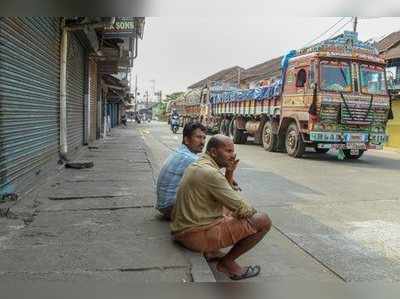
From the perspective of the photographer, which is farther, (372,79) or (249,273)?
(372,79)

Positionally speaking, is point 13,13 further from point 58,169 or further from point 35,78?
point 58,169

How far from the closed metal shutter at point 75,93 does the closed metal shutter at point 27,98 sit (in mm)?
1886

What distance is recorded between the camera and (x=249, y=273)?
13.9 feet

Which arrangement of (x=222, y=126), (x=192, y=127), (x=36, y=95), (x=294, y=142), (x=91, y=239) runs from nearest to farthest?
(x=91, y=239) < (x=192, y=127) < (x=36, y=95) < (x=294, y=142) < (x=222, y=126)

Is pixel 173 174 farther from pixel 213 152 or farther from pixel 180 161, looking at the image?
pixel 213 152

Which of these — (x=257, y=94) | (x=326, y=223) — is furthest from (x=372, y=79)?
(x=326, y=223)

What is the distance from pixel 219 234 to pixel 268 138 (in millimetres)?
14087

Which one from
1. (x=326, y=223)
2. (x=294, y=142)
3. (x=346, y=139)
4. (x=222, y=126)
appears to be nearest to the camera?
(x=326, y=223)

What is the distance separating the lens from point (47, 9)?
2.14m

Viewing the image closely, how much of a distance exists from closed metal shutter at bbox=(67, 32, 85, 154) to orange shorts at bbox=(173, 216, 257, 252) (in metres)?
8.62

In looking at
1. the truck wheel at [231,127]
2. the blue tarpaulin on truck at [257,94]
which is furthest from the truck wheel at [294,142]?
the truck wheel at [231,127]

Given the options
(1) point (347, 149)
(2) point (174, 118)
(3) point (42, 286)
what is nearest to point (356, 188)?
(1) point (347, 149)

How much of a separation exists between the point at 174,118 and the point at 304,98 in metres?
20.2

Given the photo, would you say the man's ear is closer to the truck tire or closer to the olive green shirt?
the olive green shirt
